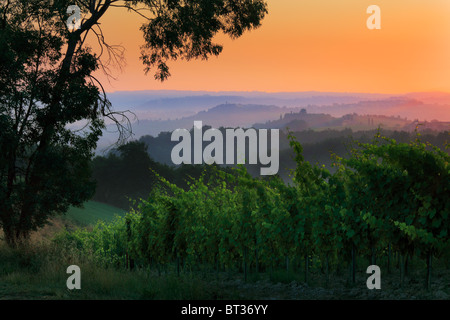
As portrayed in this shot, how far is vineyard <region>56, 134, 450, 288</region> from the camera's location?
990cm

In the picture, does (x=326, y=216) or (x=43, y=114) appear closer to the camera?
(x=326, y=216)

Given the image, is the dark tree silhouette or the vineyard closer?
the vineyard

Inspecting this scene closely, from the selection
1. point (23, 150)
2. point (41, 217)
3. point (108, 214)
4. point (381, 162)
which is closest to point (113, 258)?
point (41, 217)

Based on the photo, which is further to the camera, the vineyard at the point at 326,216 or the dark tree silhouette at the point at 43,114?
the dark tree silhouette at the point at 43,114

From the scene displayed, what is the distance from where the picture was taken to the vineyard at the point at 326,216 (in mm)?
9898

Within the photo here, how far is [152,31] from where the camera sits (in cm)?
2283

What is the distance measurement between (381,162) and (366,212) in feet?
3.74

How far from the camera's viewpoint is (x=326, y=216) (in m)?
11.4

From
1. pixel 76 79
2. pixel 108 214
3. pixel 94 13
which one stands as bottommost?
pixel 108 214

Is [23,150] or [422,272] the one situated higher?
[23,150]
